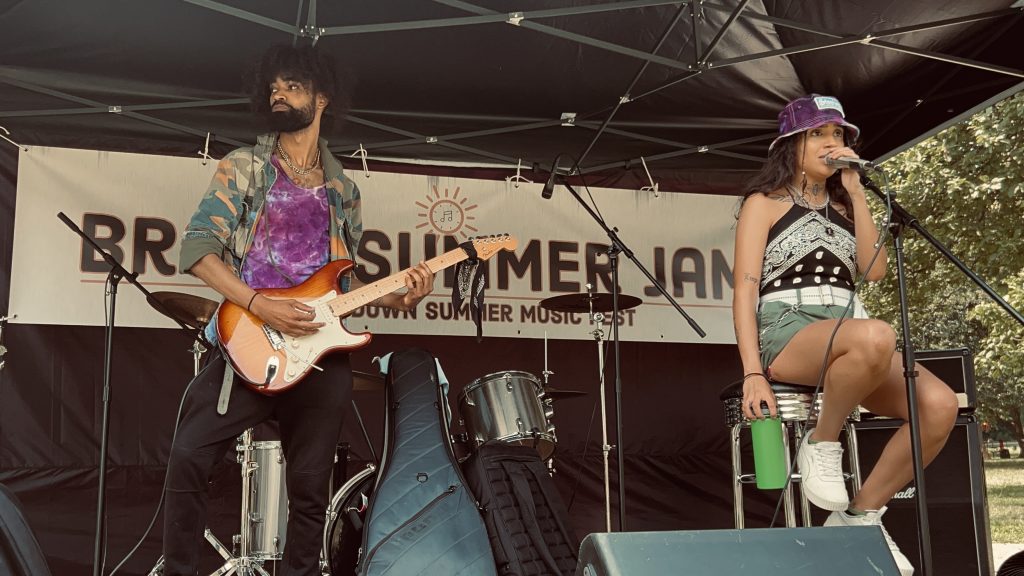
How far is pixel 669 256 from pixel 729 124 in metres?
1.01

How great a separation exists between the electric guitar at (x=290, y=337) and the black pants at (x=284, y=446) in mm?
61

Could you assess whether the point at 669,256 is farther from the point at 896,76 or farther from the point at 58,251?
the point at 58,251

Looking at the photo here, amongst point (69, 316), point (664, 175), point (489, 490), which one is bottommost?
point (489, 490)

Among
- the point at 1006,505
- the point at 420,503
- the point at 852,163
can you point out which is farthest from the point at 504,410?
the point at 1006,505

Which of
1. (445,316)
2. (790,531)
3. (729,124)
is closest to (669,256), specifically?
(729,124)

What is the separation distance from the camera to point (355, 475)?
4.25 metres

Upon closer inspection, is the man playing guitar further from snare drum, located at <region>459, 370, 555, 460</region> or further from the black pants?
snare drum, located at <region>459, 370, 555, 460</region>

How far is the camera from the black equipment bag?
11.0 ft

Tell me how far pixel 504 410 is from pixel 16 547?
3029mm

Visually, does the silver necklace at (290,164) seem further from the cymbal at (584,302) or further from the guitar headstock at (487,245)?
the cymbal at (584,302)

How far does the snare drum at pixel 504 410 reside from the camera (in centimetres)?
417

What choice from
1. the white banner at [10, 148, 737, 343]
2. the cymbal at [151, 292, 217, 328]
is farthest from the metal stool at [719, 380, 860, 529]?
the cymbal at [151, 292, 217, 328]

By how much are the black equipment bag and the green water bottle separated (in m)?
0.93

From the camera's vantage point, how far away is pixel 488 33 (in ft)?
15.3
